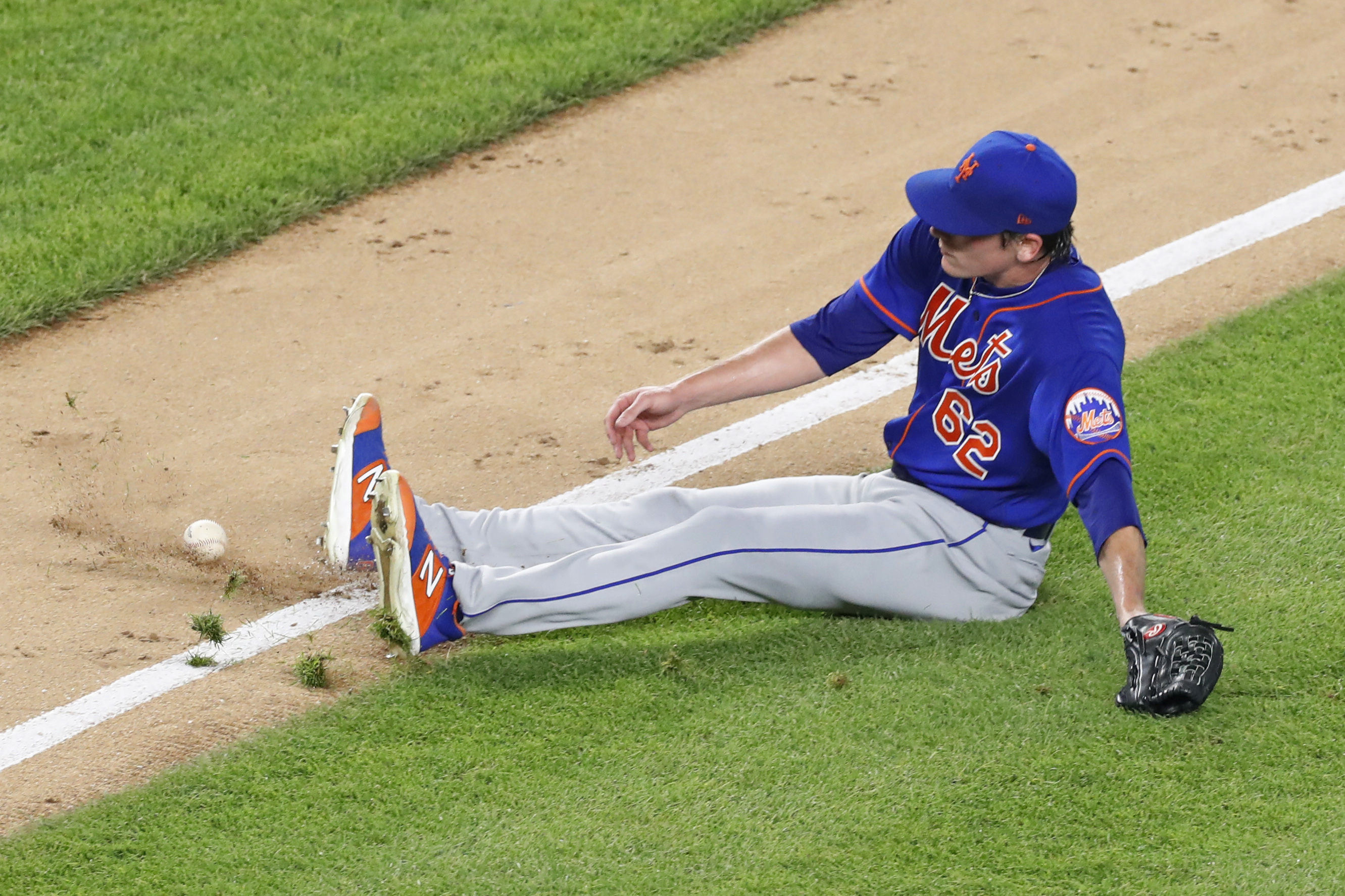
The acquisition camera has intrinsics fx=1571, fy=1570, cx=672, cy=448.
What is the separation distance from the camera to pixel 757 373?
421 cm

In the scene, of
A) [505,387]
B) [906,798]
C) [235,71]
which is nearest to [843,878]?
[906,798]

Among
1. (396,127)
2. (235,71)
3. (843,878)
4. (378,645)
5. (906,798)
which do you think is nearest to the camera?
(843,878)

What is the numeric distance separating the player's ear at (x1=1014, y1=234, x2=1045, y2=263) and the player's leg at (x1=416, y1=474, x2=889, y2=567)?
726mm

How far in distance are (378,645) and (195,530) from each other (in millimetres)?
705

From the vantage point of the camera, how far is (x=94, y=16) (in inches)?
301

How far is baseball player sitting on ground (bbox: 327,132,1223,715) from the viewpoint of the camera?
11.5 feet

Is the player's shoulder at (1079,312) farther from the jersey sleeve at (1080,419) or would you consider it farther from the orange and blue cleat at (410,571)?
the orange and blue cleat at (410,571)

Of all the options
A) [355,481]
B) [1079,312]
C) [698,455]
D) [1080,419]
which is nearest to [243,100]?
[698,455]

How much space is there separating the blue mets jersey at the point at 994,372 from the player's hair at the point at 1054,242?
3cm

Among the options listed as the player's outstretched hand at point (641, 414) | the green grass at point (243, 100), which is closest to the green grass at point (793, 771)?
the player's outstretched hand at point (641, 414)

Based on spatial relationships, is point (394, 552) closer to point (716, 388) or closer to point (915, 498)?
point (716, 388)

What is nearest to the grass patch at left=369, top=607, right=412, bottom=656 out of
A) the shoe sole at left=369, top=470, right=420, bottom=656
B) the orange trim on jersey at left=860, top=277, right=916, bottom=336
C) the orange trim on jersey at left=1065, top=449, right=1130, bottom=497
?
the shoe sole at left=369, top=470, right=420, bottom=656

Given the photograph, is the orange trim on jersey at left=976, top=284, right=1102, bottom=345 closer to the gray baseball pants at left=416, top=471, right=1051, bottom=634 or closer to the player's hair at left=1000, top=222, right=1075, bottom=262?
the player's hair at left=1000, top=222, right=1075, bottom=262

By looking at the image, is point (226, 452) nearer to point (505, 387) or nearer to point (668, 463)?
point (505, 387)
